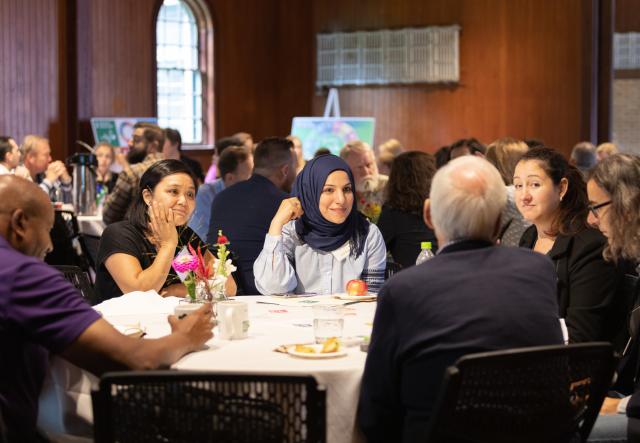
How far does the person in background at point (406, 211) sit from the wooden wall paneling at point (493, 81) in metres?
7.97

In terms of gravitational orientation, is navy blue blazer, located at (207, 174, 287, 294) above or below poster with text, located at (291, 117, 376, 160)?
below

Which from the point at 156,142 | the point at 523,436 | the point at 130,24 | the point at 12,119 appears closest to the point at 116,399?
the point at 523,436

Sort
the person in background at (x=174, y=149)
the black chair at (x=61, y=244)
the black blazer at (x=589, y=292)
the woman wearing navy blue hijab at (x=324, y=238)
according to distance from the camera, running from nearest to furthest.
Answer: the black blazer at (x=589, y=292) → the woman wearing navy blue hijab at (x=324, y=238) → the black chair at (x=61, y=244) → the person in background at (x=174, y=149)

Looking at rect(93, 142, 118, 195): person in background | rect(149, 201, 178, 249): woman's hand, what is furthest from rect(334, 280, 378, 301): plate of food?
rect(93, 142, 118, 195): person in background

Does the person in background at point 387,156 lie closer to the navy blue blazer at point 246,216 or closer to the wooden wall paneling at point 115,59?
the wooden wall paneling at point 115,59

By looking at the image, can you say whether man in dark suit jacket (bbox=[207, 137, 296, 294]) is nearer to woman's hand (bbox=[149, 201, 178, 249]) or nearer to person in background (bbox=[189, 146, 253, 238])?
woman's hand (bbox=[149, 201, 178, 249])

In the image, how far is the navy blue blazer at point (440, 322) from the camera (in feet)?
7.74

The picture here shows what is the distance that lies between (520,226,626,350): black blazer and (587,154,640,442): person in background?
0.24 feet

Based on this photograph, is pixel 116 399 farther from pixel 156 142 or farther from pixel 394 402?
Answer: pixel 156 142

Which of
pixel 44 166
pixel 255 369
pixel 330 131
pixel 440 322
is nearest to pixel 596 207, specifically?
pixel 440 322

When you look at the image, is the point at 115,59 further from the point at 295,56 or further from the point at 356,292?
the point at 356,292

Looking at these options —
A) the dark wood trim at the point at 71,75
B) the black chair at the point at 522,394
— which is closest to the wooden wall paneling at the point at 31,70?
the dark wood trim at the point at 71,75

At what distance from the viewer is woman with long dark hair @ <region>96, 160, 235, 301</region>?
3953 millimetres

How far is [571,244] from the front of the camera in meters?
3.72
